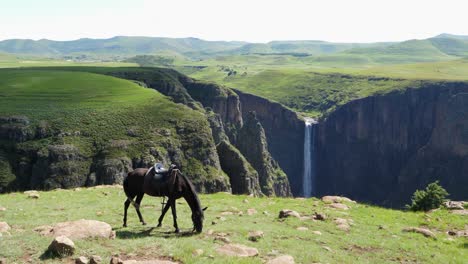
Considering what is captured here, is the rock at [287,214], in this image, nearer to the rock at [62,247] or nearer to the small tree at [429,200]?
the rock at [62,247]

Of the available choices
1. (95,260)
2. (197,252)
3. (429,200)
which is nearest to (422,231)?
(429,200)

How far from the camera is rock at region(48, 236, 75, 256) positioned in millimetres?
16484

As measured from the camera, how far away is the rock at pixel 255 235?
840 inches

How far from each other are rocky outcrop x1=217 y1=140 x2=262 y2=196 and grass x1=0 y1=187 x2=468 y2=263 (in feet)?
246

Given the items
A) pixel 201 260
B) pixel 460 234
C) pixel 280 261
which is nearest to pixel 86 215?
pixel 201 260

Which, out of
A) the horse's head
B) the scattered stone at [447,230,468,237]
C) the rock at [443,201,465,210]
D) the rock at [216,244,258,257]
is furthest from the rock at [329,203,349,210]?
the rock at [216,244,258,257]

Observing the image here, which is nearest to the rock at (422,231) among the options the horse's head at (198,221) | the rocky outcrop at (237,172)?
the horse's head at (198,221)

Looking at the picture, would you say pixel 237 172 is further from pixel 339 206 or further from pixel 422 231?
pixel 422 231

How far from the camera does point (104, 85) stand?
5930 inches

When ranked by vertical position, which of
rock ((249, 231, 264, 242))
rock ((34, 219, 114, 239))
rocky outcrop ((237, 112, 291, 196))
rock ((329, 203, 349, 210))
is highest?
rock ((34, 219, 114, 239))

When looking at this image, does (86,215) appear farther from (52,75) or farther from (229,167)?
(52,75)

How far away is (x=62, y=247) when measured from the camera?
650 inches

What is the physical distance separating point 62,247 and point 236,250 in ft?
24.0

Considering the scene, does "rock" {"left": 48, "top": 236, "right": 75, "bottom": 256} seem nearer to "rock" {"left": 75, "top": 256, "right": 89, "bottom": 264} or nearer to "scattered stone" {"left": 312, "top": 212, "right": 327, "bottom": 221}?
"rock" {"left": 75, "top": 256, "right": 89, "bottom": 264}
